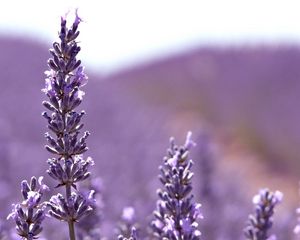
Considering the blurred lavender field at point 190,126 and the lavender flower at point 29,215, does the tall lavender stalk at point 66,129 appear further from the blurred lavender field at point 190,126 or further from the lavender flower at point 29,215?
the blurred lavender field at point 190,126

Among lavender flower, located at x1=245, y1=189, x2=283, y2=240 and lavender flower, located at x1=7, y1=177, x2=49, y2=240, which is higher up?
lavender flower, located at x1=245, y1=189, x2=283, y2=240

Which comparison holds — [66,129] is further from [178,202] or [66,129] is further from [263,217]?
[263,217]

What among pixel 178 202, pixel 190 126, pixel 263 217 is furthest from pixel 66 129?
pixel 190 126

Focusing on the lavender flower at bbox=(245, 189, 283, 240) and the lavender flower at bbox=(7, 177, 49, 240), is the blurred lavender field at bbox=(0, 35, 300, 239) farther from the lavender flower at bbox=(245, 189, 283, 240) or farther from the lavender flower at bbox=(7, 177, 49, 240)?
the lavender flower at bbox=(7, 177, 49, 240)

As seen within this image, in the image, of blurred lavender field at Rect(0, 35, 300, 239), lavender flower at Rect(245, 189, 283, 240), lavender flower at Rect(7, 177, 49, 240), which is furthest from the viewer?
blurred lavender field at Rect(0, 35, 300, 239)

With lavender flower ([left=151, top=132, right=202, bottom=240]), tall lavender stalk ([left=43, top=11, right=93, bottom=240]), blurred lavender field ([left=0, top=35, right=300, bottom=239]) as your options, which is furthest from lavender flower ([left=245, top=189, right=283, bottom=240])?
blurred lavender field ([left=0, top=35, right=300, bottom=239])

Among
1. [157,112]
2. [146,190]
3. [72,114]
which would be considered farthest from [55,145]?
[157,112]

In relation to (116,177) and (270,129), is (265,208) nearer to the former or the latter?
(116,177)
